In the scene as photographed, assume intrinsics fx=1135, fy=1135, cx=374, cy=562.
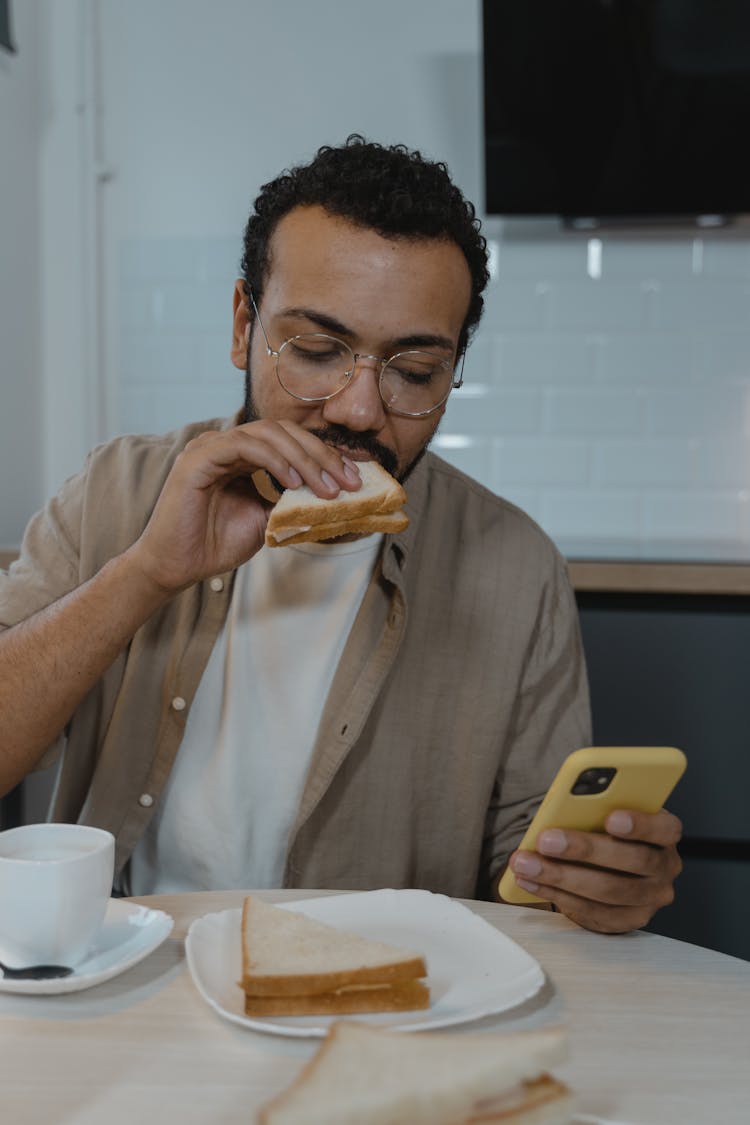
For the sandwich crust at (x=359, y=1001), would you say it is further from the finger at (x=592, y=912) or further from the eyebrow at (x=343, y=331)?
the eyebrow at (x=343, y=331)

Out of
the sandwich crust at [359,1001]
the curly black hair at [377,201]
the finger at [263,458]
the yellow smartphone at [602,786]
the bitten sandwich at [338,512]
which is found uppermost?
the curly black hair at [377,201]

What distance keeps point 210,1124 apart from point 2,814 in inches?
71.1

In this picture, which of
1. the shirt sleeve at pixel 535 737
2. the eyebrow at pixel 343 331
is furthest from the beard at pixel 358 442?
the shirt sleeve at pixel 535 737

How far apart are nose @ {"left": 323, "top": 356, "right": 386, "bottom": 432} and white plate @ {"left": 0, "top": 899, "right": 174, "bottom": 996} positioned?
1.92 feet

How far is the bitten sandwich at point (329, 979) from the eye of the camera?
748mm

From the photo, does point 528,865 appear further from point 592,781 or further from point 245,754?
point 245,754

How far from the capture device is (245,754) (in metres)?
1.36

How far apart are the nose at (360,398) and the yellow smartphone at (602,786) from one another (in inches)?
20.0

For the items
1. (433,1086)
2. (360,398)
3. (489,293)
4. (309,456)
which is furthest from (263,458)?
(489,293)

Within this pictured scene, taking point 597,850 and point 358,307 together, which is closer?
point 597,850

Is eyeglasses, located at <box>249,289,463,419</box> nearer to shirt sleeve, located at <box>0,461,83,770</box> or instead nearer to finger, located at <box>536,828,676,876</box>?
shirt sleeve, located at <box>0,461,83,770</box>

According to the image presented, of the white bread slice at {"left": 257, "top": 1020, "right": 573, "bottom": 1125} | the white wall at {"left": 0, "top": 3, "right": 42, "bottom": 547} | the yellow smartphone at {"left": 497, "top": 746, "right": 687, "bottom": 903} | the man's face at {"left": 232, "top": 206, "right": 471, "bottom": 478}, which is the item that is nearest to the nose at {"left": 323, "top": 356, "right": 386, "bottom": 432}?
the man's face at {"left": 232, "top": 206, "right": 471, "bottom": 478}

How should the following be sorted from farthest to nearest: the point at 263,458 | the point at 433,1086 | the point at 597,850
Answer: the point at 263,458
the point at 597,850
the point at 433,1086

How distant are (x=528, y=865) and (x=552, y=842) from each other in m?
0.03
